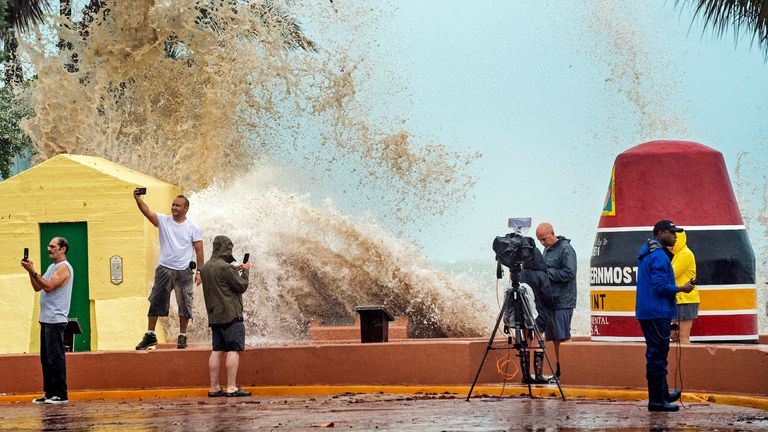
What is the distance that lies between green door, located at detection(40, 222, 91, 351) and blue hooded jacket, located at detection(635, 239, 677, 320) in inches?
401

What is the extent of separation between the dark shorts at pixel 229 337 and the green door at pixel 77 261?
587cm

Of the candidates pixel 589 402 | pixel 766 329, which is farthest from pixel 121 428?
pixel 766 329

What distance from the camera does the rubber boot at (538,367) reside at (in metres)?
13.8

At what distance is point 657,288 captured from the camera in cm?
1141

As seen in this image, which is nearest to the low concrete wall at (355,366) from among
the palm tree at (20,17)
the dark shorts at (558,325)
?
the dark shorts at (558,325)

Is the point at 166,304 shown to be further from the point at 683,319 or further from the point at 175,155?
the point at 175,155

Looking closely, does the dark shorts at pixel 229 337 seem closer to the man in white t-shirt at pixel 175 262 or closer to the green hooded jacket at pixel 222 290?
the green hooded jacket at pixel 222 290

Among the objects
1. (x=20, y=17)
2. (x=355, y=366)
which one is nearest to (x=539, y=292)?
(x=355, y=366)

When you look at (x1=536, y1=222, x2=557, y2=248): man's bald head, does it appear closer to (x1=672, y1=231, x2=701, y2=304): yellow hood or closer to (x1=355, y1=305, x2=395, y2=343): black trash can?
(x1=672, y1=231, x2=701, y2=304): yellow hood

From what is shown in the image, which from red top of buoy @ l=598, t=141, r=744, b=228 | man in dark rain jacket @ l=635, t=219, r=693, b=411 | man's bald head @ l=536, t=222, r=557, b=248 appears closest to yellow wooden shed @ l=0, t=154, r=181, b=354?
man's bald head @ l=536, t=222, r=557, b=248

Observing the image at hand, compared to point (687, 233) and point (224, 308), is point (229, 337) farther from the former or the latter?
point (687, 233)

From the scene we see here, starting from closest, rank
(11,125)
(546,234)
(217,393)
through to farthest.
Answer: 1. (217,393)
2. (546,234)
3. (11,125)

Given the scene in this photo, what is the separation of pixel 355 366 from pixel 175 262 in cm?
260

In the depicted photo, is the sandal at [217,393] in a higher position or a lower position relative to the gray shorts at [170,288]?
lower
